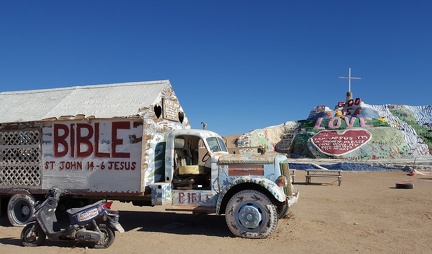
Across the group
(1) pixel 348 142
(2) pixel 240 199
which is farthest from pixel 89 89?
(1) pixel 348 142

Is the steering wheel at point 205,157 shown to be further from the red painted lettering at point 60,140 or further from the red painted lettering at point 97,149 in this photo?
the red painted lettering at point 60,140

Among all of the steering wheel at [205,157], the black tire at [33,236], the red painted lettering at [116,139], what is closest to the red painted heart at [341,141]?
the steering wheel at [205,157]

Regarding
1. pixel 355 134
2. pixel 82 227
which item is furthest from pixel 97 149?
pixel 355 134

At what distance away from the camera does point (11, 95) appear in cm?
1027

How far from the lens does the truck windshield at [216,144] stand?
812 centimetres

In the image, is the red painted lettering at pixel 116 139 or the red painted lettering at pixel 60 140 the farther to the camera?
the red painted lettering at pixel 60 140

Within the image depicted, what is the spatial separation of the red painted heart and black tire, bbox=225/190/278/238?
2676 centimetres

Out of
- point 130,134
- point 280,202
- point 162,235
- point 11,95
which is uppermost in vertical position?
point 11,95

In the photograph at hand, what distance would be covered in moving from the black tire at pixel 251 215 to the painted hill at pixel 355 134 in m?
26.2

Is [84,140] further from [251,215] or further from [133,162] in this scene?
[251,215]

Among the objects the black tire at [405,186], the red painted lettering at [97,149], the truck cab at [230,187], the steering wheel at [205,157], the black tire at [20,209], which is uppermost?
the red painted lettering at [97,149]

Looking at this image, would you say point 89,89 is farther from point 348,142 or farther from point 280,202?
point 348,142

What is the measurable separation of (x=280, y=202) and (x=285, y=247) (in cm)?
95

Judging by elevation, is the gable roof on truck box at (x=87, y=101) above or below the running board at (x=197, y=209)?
above
